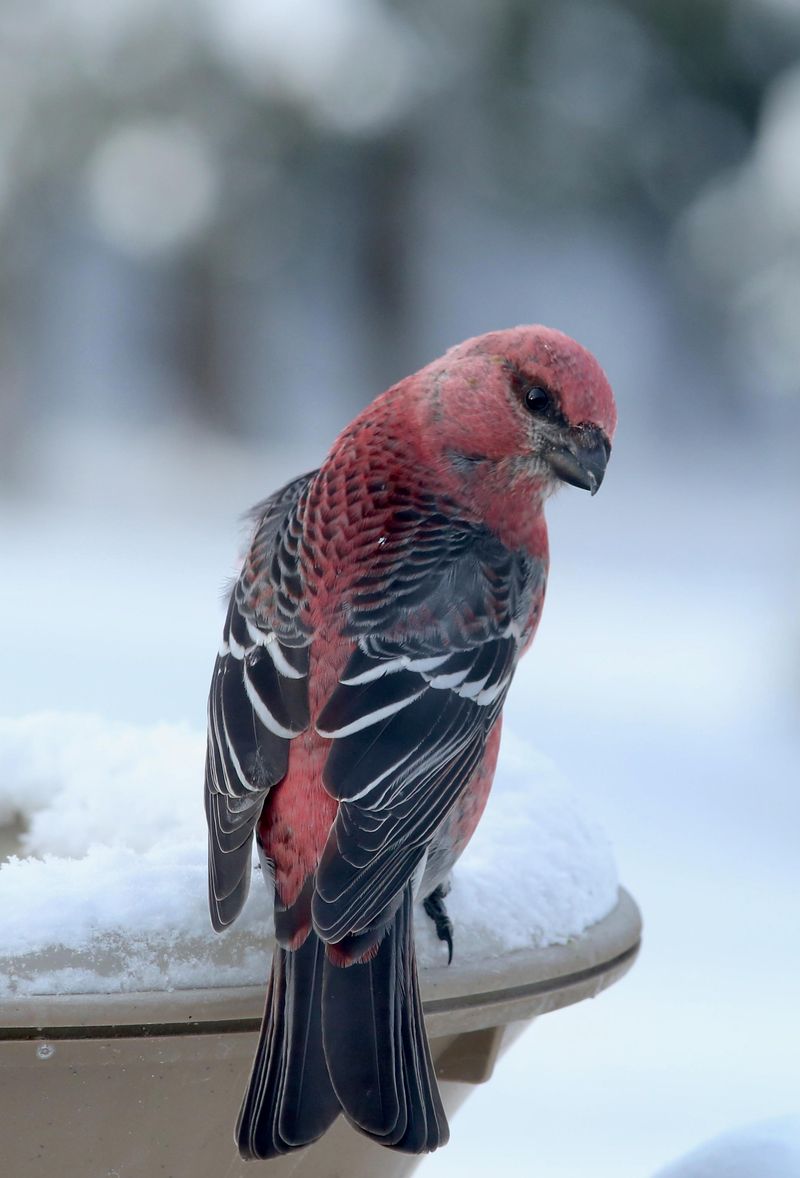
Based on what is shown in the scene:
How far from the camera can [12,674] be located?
589cm

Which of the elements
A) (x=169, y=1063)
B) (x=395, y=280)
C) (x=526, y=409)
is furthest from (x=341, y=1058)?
(x=395, y=280)

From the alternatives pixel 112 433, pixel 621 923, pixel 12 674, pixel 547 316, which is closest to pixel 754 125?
pixel 547 316

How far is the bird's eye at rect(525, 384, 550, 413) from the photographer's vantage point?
173 cm

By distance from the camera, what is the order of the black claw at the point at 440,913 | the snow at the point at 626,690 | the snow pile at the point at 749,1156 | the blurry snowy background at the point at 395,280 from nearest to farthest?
the black claw at the point at 440,913, the snow pile at the point at 749,1156, the snow at the point at 626,690, the blurry snowy background at the point at 395,280

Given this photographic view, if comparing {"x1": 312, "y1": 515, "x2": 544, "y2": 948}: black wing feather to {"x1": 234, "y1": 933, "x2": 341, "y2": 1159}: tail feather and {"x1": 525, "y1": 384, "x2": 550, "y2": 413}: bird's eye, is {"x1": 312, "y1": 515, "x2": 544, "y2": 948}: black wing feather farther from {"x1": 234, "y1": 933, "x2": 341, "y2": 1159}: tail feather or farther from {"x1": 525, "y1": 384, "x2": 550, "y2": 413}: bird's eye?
{"x1": 525, "y1": 384, "x2": 550, "y2": 413}: bird's eye

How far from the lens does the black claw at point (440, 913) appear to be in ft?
4.66

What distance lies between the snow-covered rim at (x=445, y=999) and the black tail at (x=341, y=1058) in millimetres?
43

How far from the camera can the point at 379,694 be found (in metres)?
1.49

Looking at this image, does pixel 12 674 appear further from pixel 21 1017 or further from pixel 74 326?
pixel 74 326

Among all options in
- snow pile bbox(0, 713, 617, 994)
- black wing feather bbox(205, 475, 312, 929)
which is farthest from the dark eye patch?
snow pile bbox(0, 713, 617, 994)

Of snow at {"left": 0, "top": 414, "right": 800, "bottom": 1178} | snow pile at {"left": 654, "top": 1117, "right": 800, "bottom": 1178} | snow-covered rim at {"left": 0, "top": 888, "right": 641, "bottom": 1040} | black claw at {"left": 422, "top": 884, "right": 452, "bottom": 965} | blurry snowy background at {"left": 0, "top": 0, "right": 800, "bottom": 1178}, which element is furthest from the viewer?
blurry snowy background at {"left": 0, "top": 0, "right": 800, "bottom": 1178}

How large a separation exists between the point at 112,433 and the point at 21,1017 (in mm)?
13004

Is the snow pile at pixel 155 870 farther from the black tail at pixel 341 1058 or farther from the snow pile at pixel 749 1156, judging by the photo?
the snow pile at pixel 749 1156

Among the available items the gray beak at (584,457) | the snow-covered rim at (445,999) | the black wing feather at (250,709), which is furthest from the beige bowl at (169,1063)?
the gray beak at (584,457)
